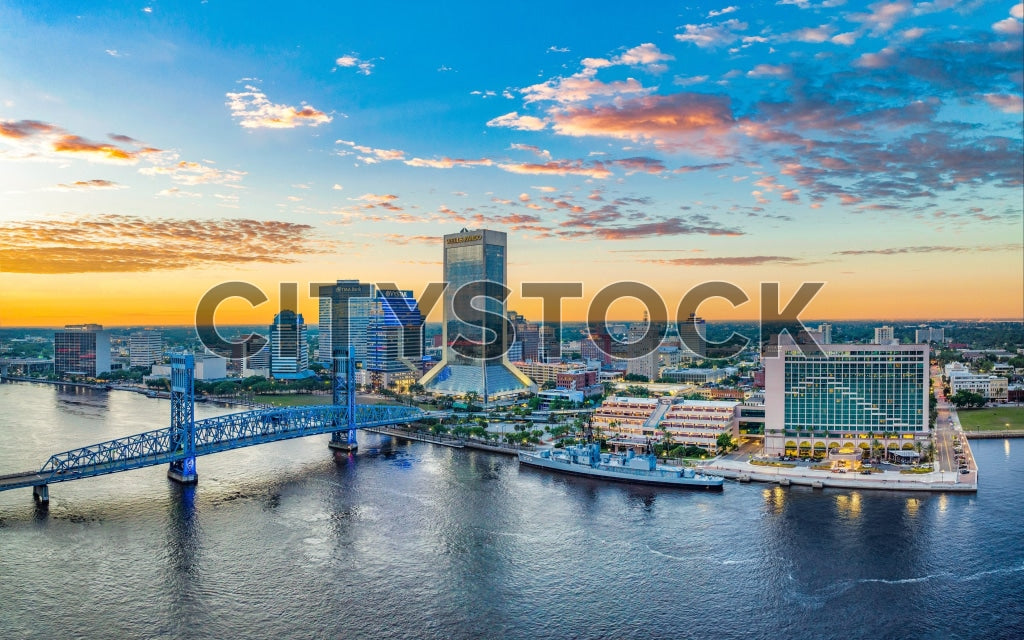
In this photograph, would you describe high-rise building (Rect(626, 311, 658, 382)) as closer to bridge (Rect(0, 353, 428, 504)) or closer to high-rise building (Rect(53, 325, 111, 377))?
bridge (Rect(0, 353, 428, 504))

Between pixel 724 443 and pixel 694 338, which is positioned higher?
pixel 694 338

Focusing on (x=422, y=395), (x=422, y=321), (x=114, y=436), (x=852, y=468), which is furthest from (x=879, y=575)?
(x=422, y=321)

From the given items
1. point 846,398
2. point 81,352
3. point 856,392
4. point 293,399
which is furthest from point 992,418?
point 81,352

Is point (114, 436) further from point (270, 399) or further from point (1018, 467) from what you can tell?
point (1018, 467)

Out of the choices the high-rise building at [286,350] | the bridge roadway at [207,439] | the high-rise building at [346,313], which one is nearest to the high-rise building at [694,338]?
the high-rise building at [346,313]

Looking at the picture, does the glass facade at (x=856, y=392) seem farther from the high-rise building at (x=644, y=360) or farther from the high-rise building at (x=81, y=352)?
the high-rise building at (x=81, y=352)

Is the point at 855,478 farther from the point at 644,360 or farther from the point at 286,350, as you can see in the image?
the point at 286,350

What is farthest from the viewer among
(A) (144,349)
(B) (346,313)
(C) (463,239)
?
(A) (144,349)
